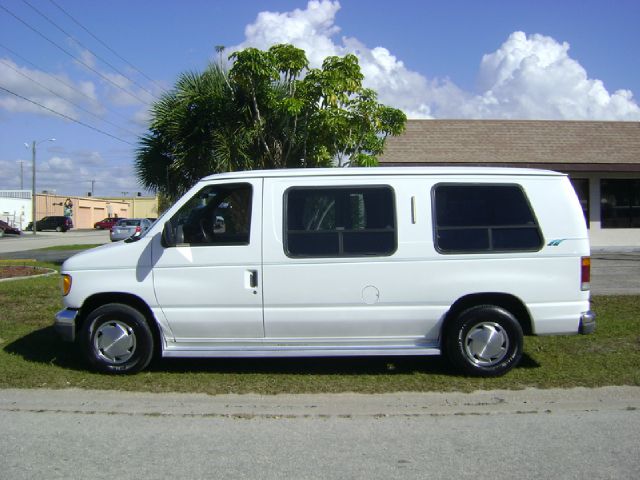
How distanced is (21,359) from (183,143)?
740cm

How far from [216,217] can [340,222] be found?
4.20 feet

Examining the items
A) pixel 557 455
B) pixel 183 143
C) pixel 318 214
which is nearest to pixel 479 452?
pixel 557 455

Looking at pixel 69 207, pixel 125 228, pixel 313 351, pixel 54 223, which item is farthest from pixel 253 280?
pixel 69 207

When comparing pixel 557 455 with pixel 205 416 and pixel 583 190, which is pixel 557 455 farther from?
pixel 583 190

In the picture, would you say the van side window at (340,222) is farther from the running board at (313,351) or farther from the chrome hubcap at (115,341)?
the chrome hubcap at (115,341)

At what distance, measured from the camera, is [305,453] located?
454 cm

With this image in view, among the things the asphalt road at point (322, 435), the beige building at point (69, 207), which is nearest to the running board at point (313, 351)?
the asphalt road at point (322, 435)

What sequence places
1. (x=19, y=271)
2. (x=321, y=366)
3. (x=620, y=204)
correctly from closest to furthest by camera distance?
(x=321, y=366) < (x=19, y=271) < (x=620, y=204)

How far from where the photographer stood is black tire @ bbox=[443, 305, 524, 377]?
6.23 meters

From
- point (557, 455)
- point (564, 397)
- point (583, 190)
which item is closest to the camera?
point (557, 455)

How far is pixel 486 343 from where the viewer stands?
20.6 feet

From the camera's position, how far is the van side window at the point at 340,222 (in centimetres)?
621

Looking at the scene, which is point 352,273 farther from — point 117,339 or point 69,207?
point 69,207

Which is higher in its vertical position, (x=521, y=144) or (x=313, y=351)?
(x=521, y=144)
